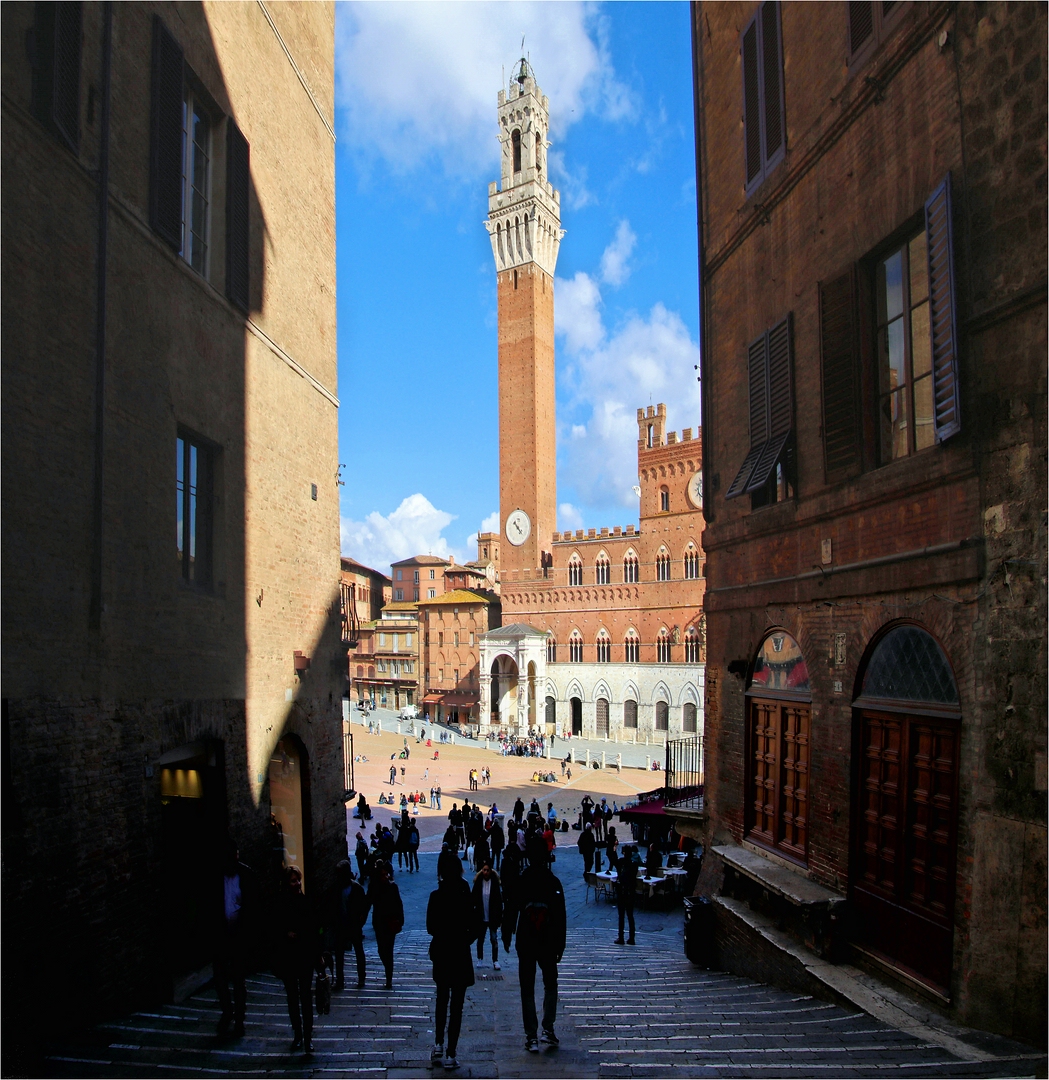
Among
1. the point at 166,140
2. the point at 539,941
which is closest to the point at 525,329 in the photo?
the point at 166,140

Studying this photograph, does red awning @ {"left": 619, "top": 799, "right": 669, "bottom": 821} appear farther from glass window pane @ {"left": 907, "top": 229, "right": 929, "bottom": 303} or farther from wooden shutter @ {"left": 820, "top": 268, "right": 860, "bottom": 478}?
glass window pane @ {"left": 907, "top": 229, "right": 929, "bottom": 303}

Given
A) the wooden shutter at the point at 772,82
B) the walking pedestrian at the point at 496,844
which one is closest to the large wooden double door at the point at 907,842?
the wooden shutter at the point at 772,82

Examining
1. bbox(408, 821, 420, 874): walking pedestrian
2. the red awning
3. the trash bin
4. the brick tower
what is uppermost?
the brick tower

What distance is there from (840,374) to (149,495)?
20.8 feet

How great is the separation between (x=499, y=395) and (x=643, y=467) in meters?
13.4

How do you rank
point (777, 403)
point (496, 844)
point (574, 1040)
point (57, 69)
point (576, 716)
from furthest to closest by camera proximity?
point (576, 716) < point (496, 844) < point (777, 403) < point (57, 69) < point (574, 1040)

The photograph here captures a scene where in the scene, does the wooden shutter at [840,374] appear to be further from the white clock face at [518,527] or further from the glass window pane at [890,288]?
the white clock face at [518,527]

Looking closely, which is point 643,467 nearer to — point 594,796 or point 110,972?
point 594,796

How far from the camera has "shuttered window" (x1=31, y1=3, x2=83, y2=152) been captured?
6324 mm


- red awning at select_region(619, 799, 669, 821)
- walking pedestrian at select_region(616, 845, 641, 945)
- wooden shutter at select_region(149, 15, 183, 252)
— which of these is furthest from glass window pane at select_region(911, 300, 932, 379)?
red awning at select_region(619, 799, 669, 821)

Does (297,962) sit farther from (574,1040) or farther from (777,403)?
(777,403)

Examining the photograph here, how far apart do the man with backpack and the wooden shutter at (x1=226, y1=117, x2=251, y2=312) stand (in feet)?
23.8

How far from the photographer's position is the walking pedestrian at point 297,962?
540cm

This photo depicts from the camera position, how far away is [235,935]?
6062mm
